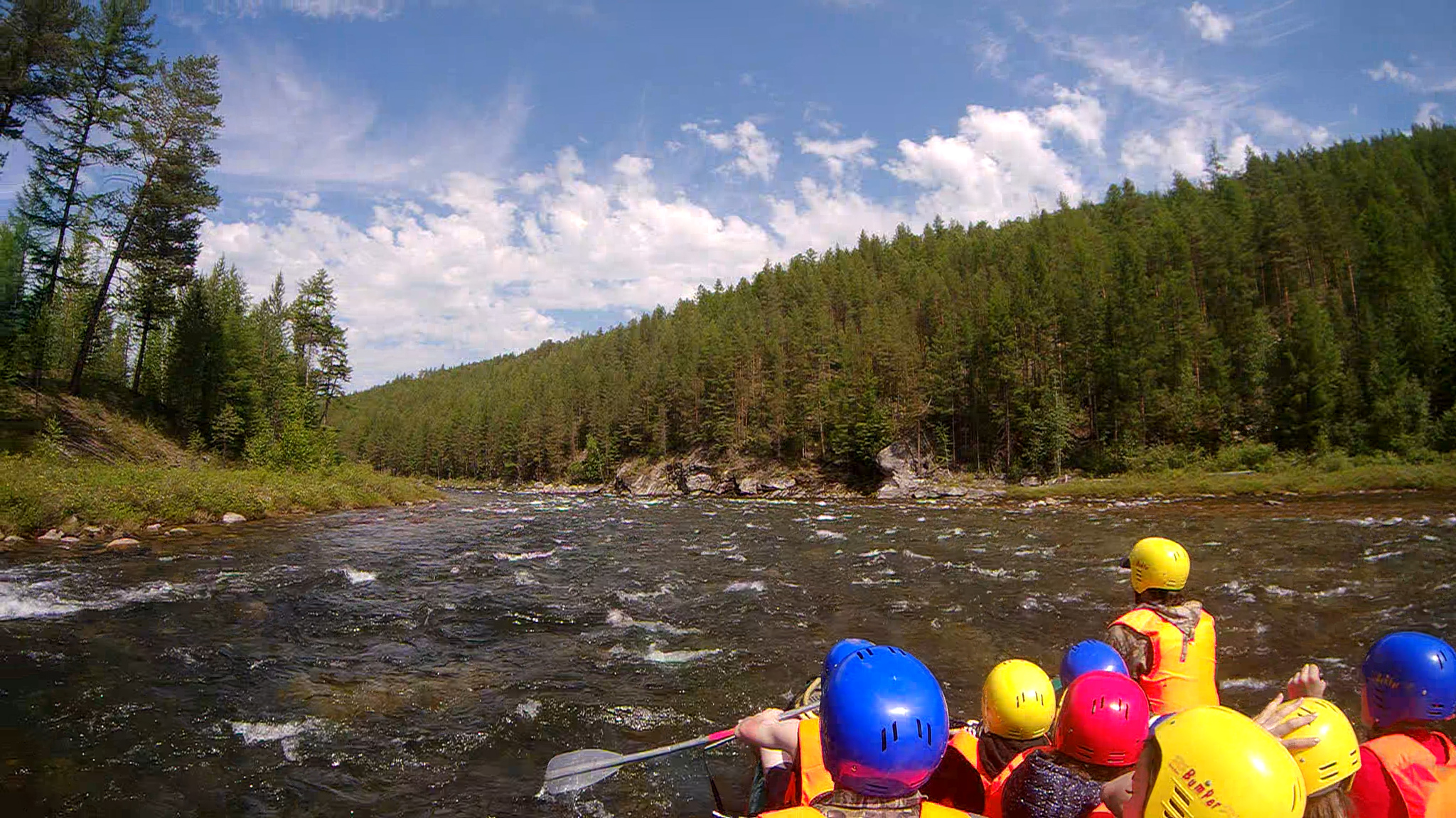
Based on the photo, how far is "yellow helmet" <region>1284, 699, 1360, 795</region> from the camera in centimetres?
225

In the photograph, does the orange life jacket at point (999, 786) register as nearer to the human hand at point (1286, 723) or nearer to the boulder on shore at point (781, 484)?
the human hand at point (1286, 723)

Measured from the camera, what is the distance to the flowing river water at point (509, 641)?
6031 mm

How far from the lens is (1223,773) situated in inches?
62.6

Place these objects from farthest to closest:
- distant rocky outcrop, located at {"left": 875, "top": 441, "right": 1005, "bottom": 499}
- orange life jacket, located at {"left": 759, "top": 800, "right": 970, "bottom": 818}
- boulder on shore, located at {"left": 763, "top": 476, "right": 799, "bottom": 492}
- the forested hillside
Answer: boulder on shore, located at {"left": 763, "top": 476, "right": 799, "bottom": 492} < distant rocky outcrop, located at {"left": 875, "top": 441, "right": 1005, "bottom": 499} < the forested hillside < orange life jacket, located at {"left": 759, "top": 800, "right": 970, "bottom": 818}

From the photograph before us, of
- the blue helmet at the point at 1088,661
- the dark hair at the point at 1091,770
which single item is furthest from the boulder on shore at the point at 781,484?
the dark hair at the point at 1091,770

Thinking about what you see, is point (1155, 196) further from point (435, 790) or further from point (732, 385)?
point (435, 790)

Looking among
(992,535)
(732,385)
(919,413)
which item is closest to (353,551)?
(992,535)

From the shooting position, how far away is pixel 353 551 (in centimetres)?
1811

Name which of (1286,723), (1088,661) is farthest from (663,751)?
(1286,723)

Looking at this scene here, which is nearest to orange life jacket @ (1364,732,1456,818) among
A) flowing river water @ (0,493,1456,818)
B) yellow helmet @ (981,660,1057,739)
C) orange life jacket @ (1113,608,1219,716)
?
yellow helmet @ (981,660,1057,739)

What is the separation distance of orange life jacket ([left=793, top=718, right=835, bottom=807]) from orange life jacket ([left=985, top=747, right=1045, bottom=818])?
30.1 inches

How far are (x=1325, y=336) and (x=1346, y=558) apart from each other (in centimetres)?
3970

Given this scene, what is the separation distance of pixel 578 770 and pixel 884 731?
14.7ft

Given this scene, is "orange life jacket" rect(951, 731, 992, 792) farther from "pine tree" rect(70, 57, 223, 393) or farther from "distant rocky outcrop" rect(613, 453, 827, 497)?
"distant rocky outcrop" rect(613, 453, 827, 497)
